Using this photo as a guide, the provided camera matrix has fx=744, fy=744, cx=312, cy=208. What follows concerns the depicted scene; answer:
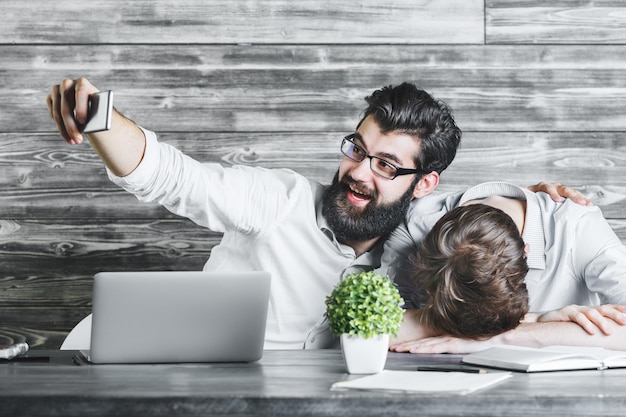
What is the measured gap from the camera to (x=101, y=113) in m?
1.17

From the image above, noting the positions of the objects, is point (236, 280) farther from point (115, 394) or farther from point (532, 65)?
point (532, 65)

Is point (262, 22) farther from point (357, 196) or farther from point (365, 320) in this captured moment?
point (365, 320)

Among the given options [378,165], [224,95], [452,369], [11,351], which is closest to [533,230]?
[378,165]

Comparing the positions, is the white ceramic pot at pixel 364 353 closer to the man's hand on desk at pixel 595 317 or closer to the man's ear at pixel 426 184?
the man's hand on desk at pixel 595 317

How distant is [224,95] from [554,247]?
3.72ft

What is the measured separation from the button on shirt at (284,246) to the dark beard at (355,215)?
32mm

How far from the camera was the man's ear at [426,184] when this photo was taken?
2.19 metres

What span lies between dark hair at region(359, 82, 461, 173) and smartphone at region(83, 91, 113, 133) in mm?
1002

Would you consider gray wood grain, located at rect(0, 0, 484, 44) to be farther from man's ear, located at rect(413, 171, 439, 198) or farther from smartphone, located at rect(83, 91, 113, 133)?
smartphone, located at rect(83, 91, 113, 133)

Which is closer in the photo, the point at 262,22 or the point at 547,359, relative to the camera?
the point at 547,359

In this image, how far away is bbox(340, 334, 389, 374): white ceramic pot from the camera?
4.00 feet

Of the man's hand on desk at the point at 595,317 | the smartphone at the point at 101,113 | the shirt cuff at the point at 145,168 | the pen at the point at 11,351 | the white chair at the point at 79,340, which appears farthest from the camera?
the white chair at the point at 79,340

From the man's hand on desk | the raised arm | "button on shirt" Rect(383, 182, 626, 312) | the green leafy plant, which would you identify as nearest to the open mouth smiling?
"button on shirt" Rect(383, 182, 626, 312)

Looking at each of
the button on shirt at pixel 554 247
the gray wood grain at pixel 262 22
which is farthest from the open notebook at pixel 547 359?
the gray wood grain at pixel 262 22
